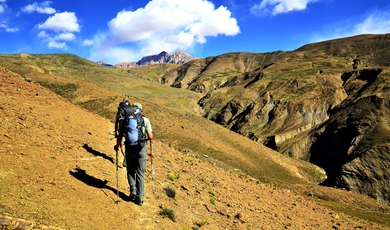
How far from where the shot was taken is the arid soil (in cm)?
645

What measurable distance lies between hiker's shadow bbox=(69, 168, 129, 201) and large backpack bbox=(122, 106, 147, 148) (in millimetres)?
1898

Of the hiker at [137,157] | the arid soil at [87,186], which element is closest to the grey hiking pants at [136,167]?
the hiker at [137,157]

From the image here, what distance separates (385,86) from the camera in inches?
2731

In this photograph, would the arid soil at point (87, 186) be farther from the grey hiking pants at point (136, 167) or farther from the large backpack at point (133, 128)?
the large backpack at point (133, 128)

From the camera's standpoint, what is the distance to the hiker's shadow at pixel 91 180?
27.3 ft

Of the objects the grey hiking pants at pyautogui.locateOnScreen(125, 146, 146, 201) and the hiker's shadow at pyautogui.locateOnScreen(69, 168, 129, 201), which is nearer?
the grey hiking pants at pyautogui.locateOnScreen(125, 146, 146, 201)

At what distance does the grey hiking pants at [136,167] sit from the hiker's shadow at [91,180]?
1.98 ft

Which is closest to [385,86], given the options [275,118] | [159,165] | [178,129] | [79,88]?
[275,118]

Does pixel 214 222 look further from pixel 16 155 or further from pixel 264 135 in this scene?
pixel 264 135

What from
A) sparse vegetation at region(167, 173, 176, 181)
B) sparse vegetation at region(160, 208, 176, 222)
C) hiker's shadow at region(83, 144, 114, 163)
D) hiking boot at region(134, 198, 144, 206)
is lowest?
sparse vegetation at region(160, 208, 176, 222)

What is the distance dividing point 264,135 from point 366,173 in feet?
114

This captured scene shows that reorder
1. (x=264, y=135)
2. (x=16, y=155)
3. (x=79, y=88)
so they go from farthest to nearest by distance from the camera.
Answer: (x=264, y=135) → (x=79, y=88) → (x=16, y=155)

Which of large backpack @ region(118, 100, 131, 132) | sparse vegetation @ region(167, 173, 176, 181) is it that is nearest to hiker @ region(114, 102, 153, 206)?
large backpack @ region(118, 100, 131, 132)

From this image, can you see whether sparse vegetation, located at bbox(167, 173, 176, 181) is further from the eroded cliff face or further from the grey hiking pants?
the eroded cliff face
